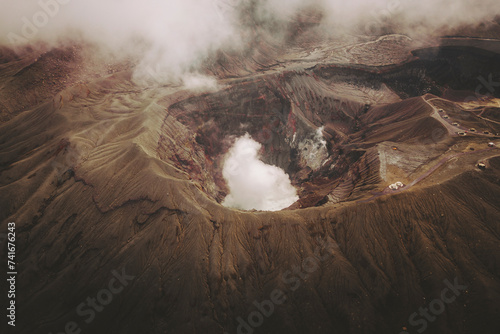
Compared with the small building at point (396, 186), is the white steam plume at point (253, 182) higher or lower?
lower

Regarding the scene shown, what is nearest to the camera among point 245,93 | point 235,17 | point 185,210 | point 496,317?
point 496,317

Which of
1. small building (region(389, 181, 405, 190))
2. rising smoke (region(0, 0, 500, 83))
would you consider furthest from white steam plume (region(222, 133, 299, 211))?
rising smoke (region(0, 0, 500, 83))

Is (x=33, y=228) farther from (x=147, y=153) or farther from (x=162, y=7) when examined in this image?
(x=162, y=7)

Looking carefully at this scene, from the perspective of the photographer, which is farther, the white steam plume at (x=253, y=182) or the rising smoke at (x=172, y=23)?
the rising smoke at (x=172, y=23)

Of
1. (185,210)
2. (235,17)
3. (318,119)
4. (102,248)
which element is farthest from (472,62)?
(102,248)

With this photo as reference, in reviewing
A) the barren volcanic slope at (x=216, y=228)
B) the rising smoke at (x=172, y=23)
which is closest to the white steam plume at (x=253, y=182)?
the barren volcanic slope at (x=216, y=228)

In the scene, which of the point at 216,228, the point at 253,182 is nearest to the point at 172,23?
the point at 253,182

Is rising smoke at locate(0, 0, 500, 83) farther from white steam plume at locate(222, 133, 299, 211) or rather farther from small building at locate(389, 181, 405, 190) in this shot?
small building at locate(389, 181, 405, 190)

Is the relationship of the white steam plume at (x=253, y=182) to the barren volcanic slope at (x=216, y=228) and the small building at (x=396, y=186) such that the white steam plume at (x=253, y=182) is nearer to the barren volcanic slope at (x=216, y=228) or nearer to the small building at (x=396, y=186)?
the barren volcanic slope at (x=216, y=228)
